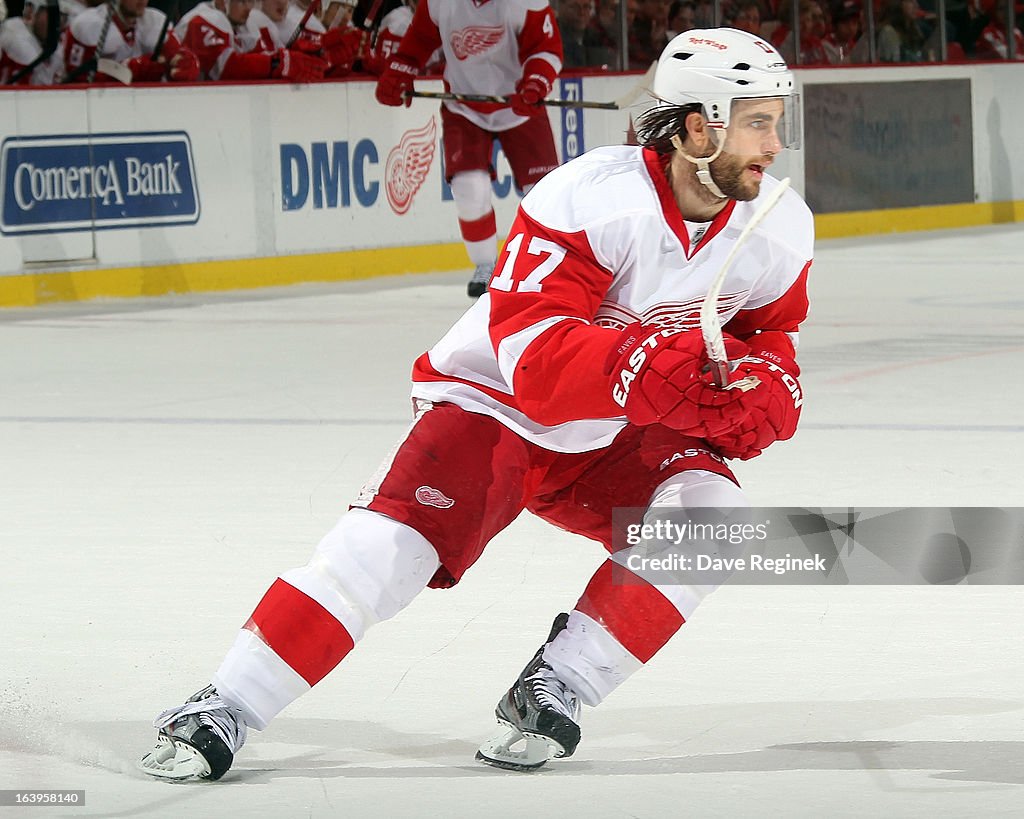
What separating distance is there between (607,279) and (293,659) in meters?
0.60

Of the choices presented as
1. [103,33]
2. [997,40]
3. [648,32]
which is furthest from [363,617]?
[997,40]

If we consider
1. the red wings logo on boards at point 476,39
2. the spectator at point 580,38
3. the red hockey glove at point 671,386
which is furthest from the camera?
the spectator at point 580,38

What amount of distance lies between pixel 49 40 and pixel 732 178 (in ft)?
23.9

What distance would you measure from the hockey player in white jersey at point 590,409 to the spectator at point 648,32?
9383mm


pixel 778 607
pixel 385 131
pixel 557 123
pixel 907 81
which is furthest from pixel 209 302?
pixel 778 607

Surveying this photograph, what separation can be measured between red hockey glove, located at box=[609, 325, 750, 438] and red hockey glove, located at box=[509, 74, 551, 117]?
7111 millimetres

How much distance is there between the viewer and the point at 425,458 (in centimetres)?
269

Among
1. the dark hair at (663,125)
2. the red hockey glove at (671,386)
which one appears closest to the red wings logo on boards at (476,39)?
the dark hair at (663,125)

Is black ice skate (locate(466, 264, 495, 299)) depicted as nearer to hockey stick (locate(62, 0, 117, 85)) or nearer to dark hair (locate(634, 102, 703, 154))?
hockey stick (locate(62, 0, 117, 85))

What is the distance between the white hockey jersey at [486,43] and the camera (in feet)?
32.2

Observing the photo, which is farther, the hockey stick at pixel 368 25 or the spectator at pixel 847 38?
the spectator at pixel 847 38

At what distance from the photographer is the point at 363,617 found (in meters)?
2.62

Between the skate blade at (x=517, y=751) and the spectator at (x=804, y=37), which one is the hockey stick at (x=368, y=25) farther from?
the skate blade at (x=517, y=751)

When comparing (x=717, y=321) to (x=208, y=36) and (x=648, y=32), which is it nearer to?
(x=208, y=36)
